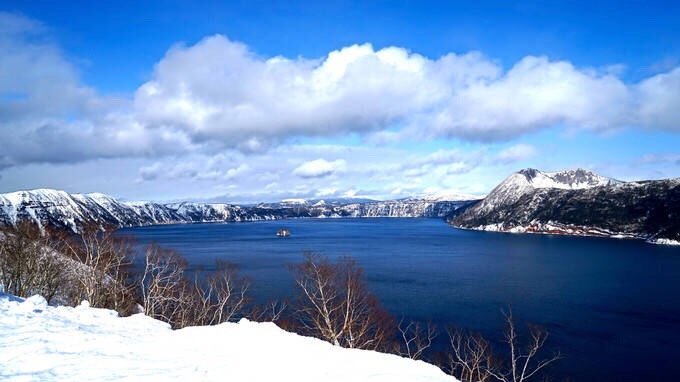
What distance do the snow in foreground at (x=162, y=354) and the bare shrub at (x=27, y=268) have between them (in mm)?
10561

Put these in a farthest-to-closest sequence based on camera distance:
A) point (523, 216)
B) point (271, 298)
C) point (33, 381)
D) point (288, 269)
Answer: point (523, 216) → point (288, 269) → point (271, 298) → point (33, 381)

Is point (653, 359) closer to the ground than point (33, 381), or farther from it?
closer to the ground

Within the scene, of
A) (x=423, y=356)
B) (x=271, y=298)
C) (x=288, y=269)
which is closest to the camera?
(x=423, y=356)

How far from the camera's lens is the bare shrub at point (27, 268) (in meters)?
22.0

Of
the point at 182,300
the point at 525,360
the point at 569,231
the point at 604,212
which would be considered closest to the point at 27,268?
the point at 182,300

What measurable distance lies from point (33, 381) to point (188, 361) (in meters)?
2.92

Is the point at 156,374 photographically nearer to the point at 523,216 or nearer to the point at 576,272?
the point at 576,272

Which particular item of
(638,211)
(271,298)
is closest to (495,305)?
(271,298)

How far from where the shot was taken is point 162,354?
393 inches

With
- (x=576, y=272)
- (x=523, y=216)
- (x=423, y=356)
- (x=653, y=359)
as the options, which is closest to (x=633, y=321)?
(x=653, y=359)

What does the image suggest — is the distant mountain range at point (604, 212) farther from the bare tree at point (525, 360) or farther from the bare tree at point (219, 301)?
the bare tree at point (219, 301)

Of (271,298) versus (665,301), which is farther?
(665,301)

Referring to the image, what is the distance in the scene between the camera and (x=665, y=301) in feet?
173

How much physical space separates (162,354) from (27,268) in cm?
1690
